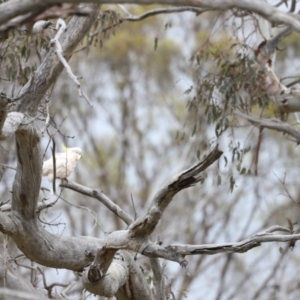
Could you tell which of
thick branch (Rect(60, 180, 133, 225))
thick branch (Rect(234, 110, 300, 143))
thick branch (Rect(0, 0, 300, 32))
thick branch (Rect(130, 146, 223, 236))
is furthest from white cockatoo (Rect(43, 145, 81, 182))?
thick branch (Rect(0, 0, 300, 32))

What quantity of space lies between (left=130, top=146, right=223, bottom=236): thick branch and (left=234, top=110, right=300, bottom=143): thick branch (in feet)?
7.85

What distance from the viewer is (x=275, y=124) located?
6.00 m

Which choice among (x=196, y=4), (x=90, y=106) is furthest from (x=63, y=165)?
(x=196, y=4)

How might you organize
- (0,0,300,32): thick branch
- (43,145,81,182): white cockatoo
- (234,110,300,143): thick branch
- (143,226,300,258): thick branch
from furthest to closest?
(234,110,300,143): thick branch
(43,145,81,182): white cockatoo
(143,226,300,258): thick branch
(0,0,300,32): thick branch

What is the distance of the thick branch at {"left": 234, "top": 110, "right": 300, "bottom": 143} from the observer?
5.91 metres

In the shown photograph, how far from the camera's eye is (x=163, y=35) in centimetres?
1377

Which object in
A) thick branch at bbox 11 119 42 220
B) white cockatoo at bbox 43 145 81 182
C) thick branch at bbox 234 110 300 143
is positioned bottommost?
thick branch at bbox 11 119 42 220

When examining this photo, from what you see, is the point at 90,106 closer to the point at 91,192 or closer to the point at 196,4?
the point at 91,192

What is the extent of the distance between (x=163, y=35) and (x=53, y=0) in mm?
11777

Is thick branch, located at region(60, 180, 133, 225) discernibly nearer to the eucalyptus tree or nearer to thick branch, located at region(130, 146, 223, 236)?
the eucalyptus tree

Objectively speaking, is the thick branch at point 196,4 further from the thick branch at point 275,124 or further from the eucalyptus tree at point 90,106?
the thick branch at point 275,124

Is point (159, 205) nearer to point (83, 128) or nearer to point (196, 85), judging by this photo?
point (196, 85)

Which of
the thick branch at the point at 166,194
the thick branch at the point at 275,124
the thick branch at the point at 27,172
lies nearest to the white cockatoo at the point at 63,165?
the thick branch at the point at 27,172

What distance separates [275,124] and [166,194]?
253 cm
